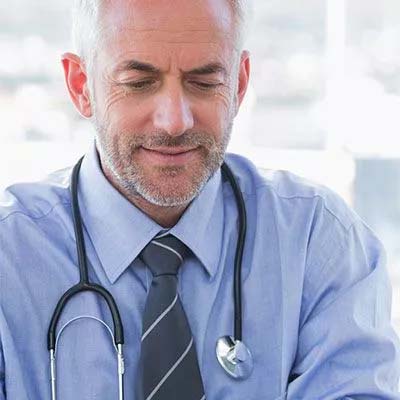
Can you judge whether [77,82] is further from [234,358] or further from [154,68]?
[234,358]

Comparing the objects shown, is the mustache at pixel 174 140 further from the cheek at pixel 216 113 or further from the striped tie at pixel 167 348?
the striped tie at pixel 167 348

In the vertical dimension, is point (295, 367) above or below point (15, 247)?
below

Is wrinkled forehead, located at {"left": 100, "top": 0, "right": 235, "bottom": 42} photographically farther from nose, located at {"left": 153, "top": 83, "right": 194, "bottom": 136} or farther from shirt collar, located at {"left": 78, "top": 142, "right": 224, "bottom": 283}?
shirt collar, located at {"left": 78, "top": 142, "right": 224, "bottom": 283}

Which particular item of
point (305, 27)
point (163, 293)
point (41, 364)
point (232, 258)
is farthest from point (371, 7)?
point (41, 364)

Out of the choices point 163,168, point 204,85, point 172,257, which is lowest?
point 172,257

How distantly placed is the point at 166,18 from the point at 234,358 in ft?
1.55

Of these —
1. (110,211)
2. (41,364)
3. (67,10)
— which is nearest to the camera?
(41,364)

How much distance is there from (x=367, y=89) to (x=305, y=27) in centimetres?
21

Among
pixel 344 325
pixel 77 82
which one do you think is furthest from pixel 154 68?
pixel 344 325

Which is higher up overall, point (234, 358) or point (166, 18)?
point (166, 18)

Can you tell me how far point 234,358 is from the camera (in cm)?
118

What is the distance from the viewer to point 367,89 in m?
2.07

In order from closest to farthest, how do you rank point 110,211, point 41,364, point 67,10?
point 41,364, point 110,211, point 67,10

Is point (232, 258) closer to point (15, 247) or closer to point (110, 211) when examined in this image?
point (110, 211)
